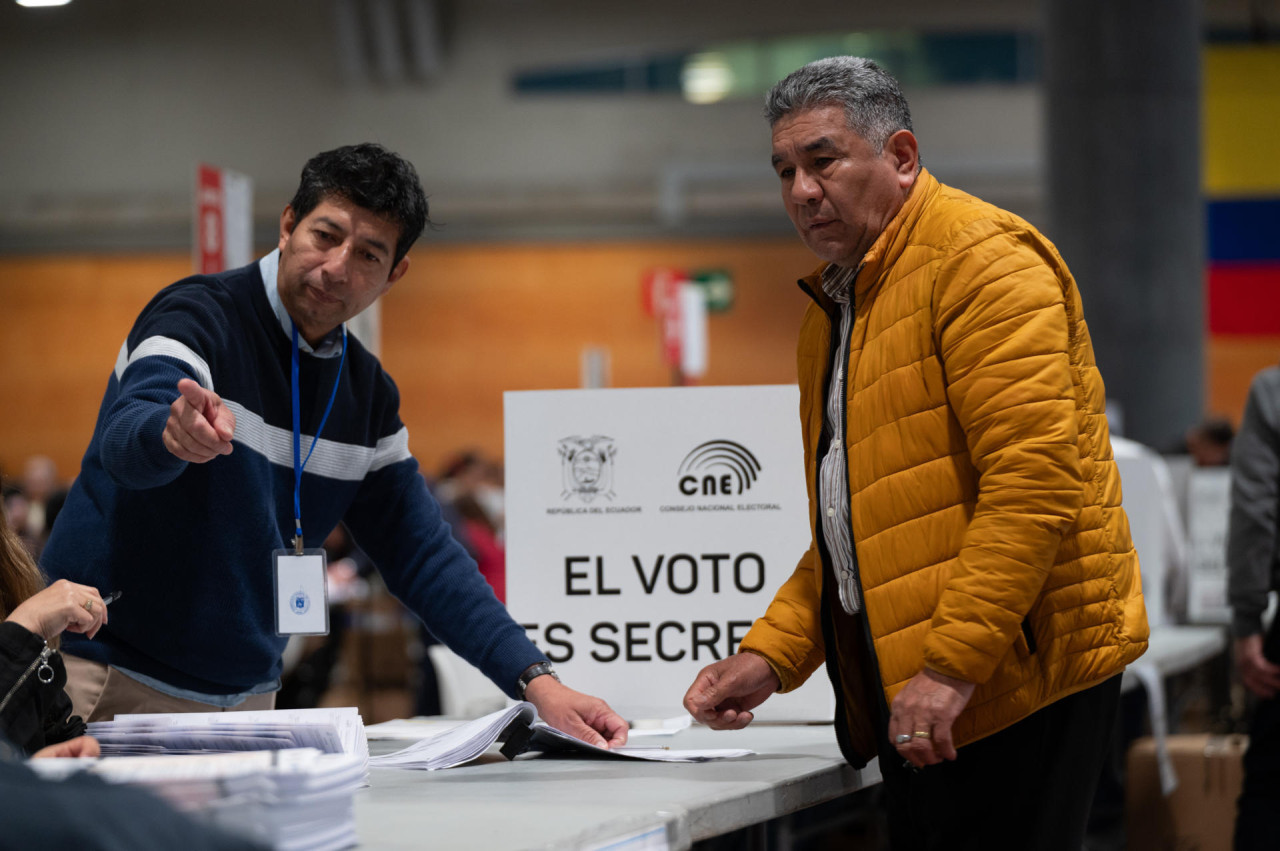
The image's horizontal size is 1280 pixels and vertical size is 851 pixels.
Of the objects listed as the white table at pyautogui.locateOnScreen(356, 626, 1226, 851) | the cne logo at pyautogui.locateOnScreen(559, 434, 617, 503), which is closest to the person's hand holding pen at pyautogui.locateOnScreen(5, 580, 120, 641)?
the white table at pyautogui.locateOnScreen(356, 626, 1226, 851)

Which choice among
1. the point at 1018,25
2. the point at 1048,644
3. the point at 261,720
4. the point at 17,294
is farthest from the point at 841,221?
the point at 17,294

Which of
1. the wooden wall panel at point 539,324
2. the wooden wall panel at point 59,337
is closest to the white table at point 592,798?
the wooden wall panel at point 539,324

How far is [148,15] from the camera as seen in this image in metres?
15.1

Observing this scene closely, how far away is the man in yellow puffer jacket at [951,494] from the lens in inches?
68.5

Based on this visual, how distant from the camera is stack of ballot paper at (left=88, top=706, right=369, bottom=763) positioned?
66.2 inches

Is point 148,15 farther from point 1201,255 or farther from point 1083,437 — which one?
point 1083,437

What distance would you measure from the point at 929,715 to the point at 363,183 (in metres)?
1.17

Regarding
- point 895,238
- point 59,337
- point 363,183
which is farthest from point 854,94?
point 59,337

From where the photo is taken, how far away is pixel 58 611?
169 centimetres

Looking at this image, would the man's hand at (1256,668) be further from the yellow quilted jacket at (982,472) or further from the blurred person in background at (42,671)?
the blurred person in background at (42,671)

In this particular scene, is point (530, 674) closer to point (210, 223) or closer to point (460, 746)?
point (460, 746)

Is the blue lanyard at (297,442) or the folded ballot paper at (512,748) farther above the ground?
the blue lanyard at (297,442)

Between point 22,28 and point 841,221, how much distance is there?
50.8 ft

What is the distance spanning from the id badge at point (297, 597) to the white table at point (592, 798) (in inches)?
10.6
